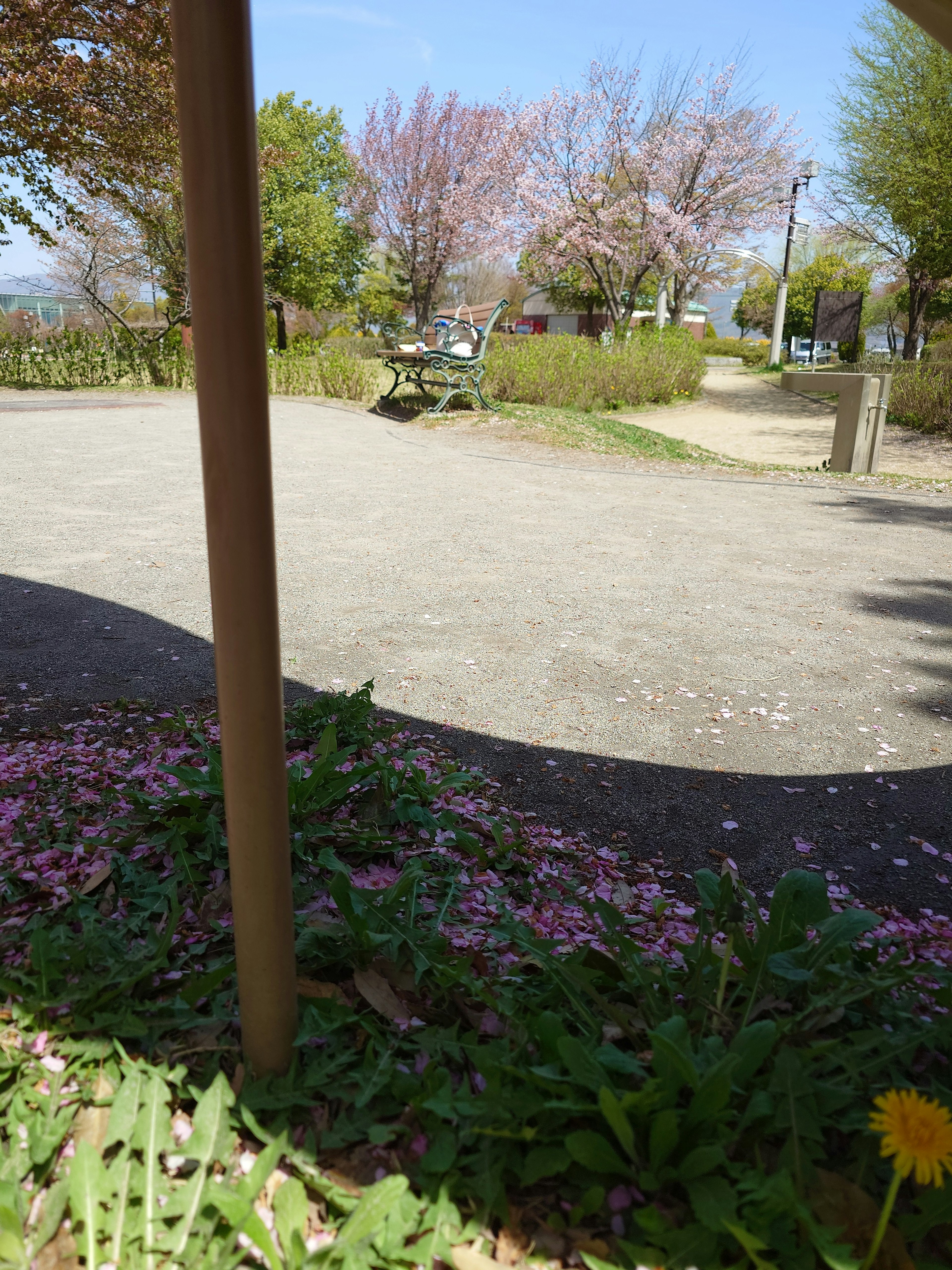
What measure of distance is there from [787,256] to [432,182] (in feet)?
41.9

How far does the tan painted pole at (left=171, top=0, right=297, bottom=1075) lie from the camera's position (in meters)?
1.18

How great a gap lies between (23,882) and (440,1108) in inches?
47.5

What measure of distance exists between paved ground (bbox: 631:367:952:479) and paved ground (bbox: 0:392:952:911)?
4.33 meters

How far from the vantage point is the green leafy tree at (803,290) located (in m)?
36.6

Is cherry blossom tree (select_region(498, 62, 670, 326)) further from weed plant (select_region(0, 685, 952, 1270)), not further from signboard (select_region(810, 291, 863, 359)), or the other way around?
weed plant (select_region(0, 685, 952, 1270))

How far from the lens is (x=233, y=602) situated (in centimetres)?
133

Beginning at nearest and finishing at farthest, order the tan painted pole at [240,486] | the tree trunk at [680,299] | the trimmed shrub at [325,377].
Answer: the tan painted pole at [240,486], the trimmed shrub at [325,377], the tree trunk at [680,299]

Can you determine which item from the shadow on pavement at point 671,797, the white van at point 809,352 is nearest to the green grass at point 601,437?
the shadow on pavement at point 671,797

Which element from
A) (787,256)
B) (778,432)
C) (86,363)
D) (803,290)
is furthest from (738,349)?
(86,363)

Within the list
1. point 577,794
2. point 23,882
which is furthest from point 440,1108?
point 577,794

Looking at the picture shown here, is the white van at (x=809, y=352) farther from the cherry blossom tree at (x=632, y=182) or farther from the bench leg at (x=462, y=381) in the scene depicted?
the bench leg at (x=462, y=381)

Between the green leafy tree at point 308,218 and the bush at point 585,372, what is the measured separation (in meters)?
16.9

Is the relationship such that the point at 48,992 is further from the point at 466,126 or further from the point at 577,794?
the point at 466,126

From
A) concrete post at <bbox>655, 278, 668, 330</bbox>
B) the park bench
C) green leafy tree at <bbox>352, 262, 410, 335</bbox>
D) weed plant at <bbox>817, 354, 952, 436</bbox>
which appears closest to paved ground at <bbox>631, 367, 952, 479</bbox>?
weed plant at <bbox>817, 354, 952, 436</bbox>
